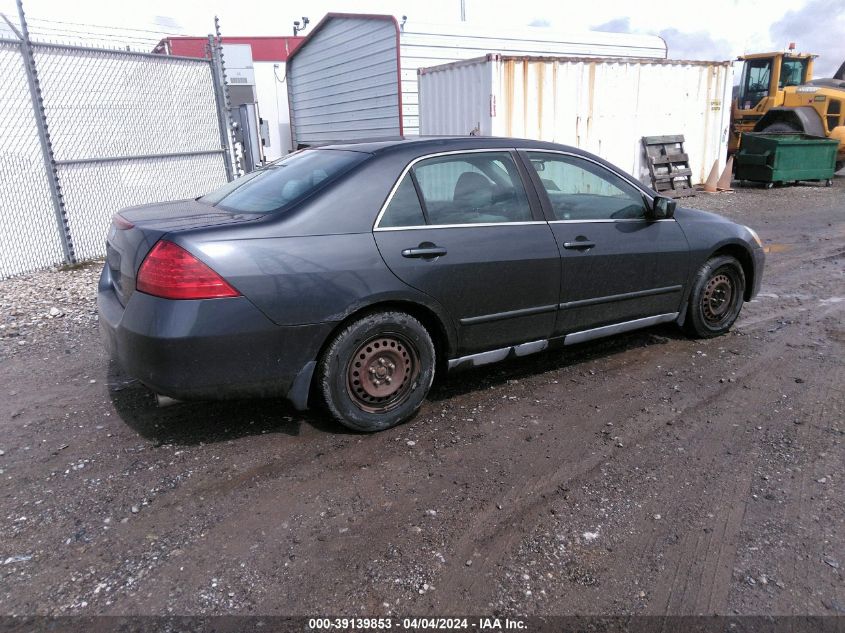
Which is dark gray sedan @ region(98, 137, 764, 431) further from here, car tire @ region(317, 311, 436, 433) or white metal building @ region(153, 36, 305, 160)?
white metal building @ region(153, 36, 305, 160)

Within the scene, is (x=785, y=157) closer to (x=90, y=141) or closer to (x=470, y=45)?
(x=470, y=45)

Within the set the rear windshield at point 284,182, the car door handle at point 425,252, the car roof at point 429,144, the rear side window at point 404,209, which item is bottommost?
the car door handle at point 425,252

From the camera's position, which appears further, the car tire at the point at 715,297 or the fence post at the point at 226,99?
the fence post at the point at 226,99

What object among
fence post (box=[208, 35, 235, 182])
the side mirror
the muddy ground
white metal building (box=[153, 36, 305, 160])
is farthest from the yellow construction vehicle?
the muddy ground

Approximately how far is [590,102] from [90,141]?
935 centimetres

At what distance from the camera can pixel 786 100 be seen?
18.3 metres

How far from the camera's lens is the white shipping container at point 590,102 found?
11680 millimetres

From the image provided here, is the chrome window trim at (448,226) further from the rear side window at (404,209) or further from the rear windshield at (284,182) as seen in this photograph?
the rear windshield at (284,182)

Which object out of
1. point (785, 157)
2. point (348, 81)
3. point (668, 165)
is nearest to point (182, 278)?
point (348, 81)

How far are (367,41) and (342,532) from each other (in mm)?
12805

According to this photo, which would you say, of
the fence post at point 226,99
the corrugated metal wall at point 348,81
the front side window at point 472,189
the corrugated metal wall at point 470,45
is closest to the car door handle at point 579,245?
the front side window at point 472,189

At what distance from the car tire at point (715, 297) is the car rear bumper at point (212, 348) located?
120 inches

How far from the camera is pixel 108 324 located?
135 inches

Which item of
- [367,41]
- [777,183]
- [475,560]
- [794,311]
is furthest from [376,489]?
[777,183]
